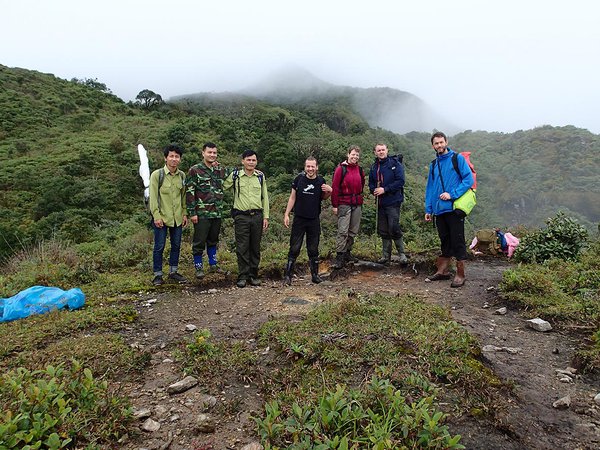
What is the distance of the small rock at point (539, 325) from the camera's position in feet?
13.4

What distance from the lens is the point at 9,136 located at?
2859 cm

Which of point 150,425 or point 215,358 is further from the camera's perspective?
point 215,358

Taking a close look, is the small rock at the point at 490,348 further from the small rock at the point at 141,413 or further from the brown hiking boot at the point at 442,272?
the small rock at the point at 141,413

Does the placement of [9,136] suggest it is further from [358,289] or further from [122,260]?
[358,289]

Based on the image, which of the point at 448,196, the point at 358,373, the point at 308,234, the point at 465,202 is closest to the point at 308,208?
the point at 308,234

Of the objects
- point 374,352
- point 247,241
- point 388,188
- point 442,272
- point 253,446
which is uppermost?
point 388,188

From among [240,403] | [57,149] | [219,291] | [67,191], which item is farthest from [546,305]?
[57,149]

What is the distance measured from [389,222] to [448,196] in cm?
128

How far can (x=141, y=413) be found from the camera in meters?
2.53

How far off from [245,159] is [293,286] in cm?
206

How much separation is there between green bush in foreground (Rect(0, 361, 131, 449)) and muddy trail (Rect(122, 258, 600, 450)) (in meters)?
0.20

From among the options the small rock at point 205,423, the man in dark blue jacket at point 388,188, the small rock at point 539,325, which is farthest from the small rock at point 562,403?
the man in dark blue jacket at point 388,188

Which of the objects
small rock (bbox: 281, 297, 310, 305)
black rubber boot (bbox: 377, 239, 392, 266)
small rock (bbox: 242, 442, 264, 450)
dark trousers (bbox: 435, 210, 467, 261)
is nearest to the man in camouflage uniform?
small rock (bbox: 281, 297, 310, 305)

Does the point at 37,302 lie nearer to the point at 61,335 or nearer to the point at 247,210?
the point at 61,335
